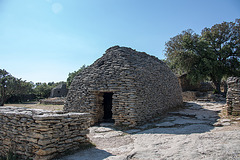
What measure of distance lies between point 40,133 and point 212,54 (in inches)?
756

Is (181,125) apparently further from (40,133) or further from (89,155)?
(40,133)

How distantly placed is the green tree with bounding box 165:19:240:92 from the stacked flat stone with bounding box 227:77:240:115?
10.5 m

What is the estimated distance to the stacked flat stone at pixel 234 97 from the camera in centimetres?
704

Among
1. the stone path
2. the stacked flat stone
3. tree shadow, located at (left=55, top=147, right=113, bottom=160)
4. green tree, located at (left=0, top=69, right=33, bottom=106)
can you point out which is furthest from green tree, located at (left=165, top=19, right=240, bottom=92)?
green tree, located at (left=0, top=69, right=33, bottom=106)

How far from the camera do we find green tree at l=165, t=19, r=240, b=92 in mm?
17578

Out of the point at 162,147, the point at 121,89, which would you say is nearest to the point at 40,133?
the point at 162,147

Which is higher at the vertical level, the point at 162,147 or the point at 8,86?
the point at 8,86

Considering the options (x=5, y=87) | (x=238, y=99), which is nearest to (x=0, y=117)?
(x=238, y=99)

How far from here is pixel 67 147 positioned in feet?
13.3

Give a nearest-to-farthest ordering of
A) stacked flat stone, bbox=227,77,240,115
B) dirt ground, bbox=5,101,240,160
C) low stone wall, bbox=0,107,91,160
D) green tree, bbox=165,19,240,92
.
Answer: dirt ground, bbox=5,101,240,160 → low stone wall, bbox=0,107,91,160 → stacked flat stone, bbox=227,77,240,115 → green tree, bbox=165,19,240,92

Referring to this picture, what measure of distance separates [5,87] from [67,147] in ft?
69.8

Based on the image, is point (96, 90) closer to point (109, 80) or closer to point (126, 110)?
point (109, 80)

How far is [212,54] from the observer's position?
57.1 feet

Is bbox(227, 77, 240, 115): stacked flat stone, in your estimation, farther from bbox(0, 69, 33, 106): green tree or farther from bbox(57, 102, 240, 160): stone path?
bbox(0, 69, 33, 106): green tree
